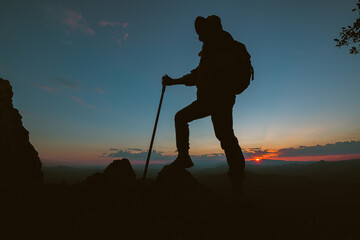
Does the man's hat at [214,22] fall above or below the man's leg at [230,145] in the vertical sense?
above

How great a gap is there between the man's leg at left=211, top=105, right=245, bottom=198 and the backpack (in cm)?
59

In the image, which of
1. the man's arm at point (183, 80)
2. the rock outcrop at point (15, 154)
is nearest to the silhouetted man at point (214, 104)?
the man's arm at point (183, 80)

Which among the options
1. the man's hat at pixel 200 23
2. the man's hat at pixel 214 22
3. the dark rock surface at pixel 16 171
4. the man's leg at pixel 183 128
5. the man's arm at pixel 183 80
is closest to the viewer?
the dark rock surface at pixel 16 171

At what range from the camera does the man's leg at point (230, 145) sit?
4316mm

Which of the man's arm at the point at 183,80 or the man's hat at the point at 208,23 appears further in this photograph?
the man's arm at the point at 183,80

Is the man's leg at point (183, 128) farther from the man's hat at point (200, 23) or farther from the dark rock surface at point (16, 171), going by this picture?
the dark rock surface at point (16, 171)

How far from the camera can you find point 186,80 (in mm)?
5488

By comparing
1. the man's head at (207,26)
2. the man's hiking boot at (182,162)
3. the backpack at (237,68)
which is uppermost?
the man's head at (207,26)

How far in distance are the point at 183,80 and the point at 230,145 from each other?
2.51 meters

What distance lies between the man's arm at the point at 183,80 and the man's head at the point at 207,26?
103 centimetres

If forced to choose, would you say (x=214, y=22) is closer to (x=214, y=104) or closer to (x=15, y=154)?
(x=214, y=104)

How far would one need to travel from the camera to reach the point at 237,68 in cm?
433

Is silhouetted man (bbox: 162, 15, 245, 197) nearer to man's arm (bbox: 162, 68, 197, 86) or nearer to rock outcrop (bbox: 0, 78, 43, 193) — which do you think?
man's arm (bbox: 162, 68, 197, 86)

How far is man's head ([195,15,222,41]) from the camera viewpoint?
4.55 meters
